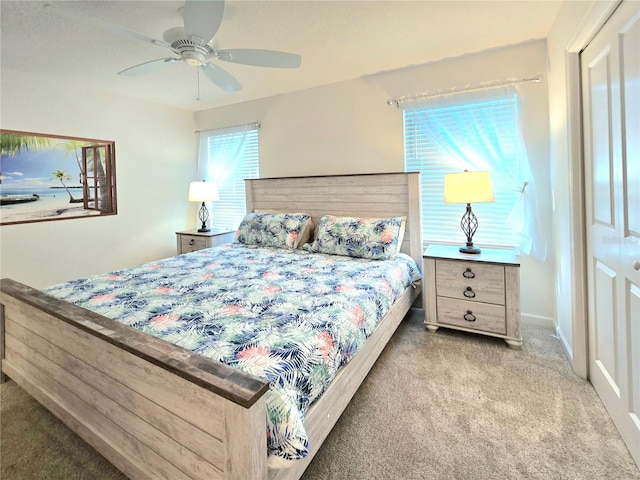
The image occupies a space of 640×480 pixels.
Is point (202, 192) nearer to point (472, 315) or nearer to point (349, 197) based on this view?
point (349, 197)

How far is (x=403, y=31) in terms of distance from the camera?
2.36 metres

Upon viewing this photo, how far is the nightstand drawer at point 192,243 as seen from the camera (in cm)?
387

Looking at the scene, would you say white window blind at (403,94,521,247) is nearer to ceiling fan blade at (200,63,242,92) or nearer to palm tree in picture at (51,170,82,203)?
ceiling fan blade at (200,63,242,92)

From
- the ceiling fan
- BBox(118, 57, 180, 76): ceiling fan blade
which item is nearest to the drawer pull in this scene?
the ceiling fan

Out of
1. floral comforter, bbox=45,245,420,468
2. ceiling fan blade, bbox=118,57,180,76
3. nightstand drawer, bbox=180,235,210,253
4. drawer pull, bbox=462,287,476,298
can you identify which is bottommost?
drawer pull, bbox=462,287,476,298

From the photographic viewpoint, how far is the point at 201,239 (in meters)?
Answer: 3.89

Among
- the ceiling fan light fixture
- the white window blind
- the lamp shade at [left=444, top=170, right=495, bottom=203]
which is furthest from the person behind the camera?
the white window blind

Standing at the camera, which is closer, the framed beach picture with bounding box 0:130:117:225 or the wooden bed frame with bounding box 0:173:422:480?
the wooden bed frame with bounding box 0:173:422:480

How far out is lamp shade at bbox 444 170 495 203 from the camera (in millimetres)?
2484

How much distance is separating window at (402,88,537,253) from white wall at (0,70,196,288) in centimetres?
308

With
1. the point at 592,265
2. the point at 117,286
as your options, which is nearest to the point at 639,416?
the point at 592,265

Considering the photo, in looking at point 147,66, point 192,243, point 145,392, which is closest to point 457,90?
point 147,66

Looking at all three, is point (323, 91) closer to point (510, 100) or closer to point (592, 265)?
point (510, 100)

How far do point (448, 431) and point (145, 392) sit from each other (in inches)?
56.3
